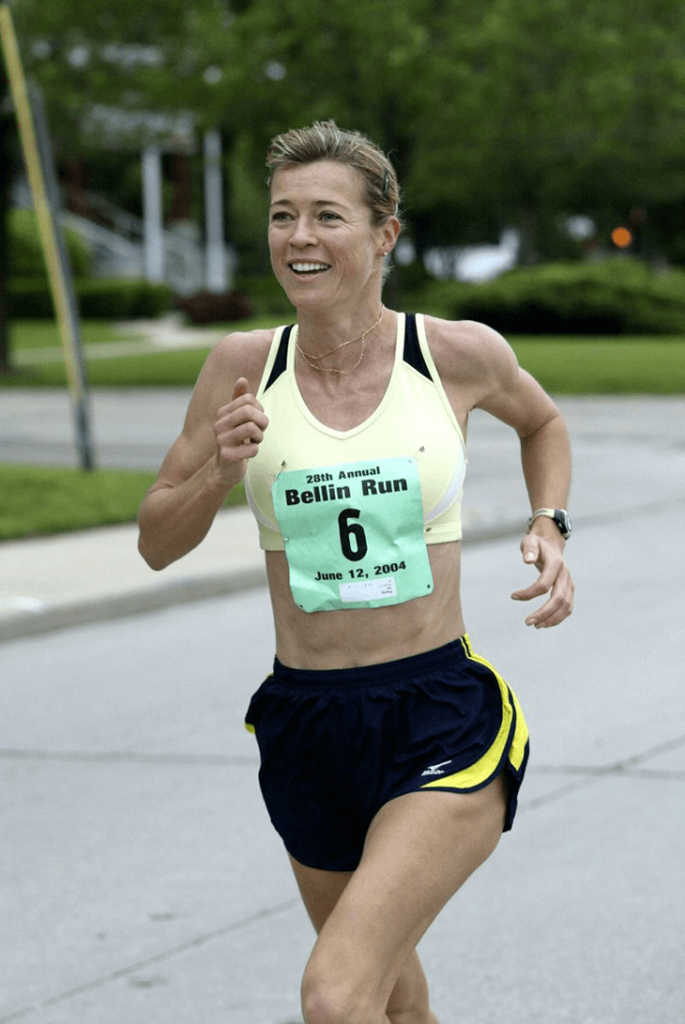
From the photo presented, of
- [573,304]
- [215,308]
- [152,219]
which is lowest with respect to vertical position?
[152,219]

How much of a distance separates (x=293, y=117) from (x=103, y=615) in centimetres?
1854

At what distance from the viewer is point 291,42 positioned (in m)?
26.4

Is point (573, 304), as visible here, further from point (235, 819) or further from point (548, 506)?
point (548, 506)

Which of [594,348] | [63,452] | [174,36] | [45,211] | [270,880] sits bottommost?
[594,348]

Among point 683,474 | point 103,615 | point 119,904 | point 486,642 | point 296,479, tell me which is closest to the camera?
A: point 296,479

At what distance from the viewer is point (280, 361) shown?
11.1 ft

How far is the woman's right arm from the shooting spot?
120 inches

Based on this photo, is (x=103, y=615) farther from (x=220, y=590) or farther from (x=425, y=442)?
(x=425, y=442)

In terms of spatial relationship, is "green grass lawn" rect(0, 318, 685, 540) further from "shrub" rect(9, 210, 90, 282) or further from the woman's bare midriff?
the woman's bare midriff

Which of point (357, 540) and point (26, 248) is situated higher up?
→ point (357, 540)

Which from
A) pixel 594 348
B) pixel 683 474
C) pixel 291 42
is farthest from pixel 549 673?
pixel 594 348

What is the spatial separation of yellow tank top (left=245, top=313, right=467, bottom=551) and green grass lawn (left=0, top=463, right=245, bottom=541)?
954 centimetres

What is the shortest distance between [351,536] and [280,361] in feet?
1.27

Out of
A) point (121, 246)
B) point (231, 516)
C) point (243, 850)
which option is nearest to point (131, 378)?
point (231, 516)
